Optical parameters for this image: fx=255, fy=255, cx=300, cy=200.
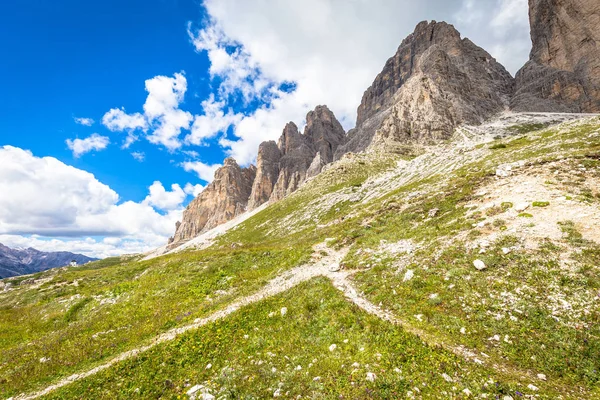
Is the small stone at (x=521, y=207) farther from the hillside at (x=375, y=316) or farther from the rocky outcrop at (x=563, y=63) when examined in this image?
the rocky outcrop at (x=563, y=63)

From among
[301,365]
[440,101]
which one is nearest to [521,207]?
[301,365]

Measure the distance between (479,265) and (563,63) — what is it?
243 meters

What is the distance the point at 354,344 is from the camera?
11367mm

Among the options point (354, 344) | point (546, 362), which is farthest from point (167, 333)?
point (546, 362)

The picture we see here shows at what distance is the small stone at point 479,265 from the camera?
14.4 metres

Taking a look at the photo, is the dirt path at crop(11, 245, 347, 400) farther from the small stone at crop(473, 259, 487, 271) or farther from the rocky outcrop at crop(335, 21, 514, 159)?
the rocky outcrop at crop(335, 21, 514, 159)

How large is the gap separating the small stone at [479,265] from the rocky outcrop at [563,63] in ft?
641

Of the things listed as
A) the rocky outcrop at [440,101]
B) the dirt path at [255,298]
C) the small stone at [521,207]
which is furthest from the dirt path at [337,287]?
the rocky outcrop at [440,101]

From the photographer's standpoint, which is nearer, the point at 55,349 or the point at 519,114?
the point at 55,349

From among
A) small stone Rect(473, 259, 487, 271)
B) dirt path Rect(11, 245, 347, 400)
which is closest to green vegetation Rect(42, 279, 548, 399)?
dirt path Rect(11, 245, 347, 400)

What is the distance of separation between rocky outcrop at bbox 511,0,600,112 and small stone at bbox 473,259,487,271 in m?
195

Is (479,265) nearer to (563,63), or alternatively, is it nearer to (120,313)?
(120,313)

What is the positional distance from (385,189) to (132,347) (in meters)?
72.1

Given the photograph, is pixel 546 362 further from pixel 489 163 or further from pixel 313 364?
pixel 489 163
